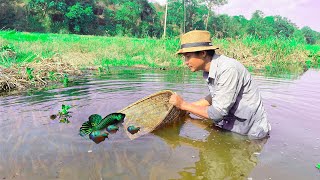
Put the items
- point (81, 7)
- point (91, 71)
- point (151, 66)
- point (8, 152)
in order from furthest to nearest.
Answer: point (81, 7)
point (151, 66)
point (91, 71)
point (8, 152)

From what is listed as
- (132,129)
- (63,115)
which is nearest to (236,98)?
(132,129)

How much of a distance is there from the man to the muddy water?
214mm

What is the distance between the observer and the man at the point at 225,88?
3207mm

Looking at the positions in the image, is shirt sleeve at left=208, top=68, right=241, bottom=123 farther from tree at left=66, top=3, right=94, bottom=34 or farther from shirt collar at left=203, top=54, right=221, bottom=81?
tree at left=66, top=3, right=94, bottom=34

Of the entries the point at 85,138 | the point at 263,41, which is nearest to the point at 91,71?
the point at 85,138

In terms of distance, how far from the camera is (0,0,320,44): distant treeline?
36.3m

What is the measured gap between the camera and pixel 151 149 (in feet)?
10.8

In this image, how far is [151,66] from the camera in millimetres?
11430

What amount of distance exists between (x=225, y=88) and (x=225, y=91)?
32 millimetres

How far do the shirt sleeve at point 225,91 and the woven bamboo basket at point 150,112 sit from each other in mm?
788

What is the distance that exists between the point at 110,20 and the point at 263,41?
1368 inches

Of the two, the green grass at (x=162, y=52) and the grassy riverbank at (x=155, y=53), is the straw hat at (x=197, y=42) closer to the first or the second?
the grassy riverbank at (x=155, y=53)

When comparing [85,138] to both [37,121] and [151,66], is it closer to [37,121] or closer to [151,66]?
[37,121]

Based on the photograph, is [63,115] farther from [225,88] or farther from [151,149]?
[225,88]
